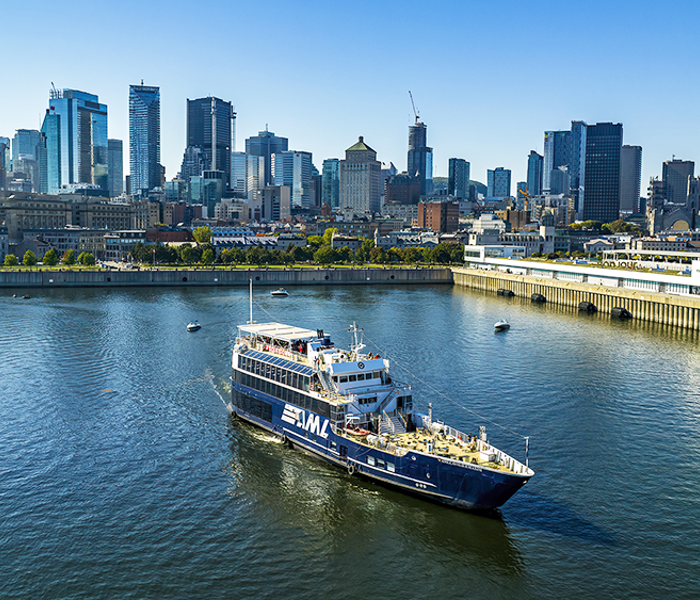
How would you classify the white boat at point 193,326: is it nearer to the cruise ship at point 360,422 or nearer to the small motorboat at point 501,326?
the cruise ship at point 360,422

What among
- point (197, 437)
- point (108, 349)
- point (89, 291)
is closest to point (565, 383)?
point (197, 437)

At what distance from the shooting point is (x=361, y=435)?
133 ft

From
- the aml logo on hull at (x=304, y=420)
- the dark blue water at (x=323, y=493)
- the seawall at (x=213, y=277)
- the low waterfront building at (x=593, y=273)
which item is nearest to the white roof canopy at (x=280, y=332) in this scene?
the aml logo on hull at (x=304, y=420)

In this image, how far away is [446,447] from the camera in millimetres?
38125

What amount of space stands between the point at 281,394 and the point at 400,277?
129 m

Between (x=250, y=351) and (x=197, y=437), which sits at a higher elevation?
(x=250, y=351)

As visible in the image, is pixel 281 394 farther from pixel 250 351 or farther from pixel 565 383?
pixel 565 383

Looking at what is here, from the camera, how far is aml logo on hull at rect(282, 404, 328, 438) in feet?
141

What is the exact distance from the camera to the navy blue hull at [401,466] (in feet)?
115

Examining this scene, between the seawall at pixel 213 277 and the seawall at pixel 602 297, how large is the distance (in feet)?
57.9

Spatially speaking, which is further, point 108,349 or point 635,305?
point 635,305

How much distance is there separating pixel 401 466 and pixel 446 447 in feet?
9.18

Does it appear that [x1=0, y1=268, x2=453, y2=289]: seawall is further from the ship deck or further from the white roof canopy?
the ship deck

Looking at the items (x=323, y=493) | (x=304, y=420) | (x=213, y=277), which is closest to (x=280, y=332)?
(x=304, y=420)
